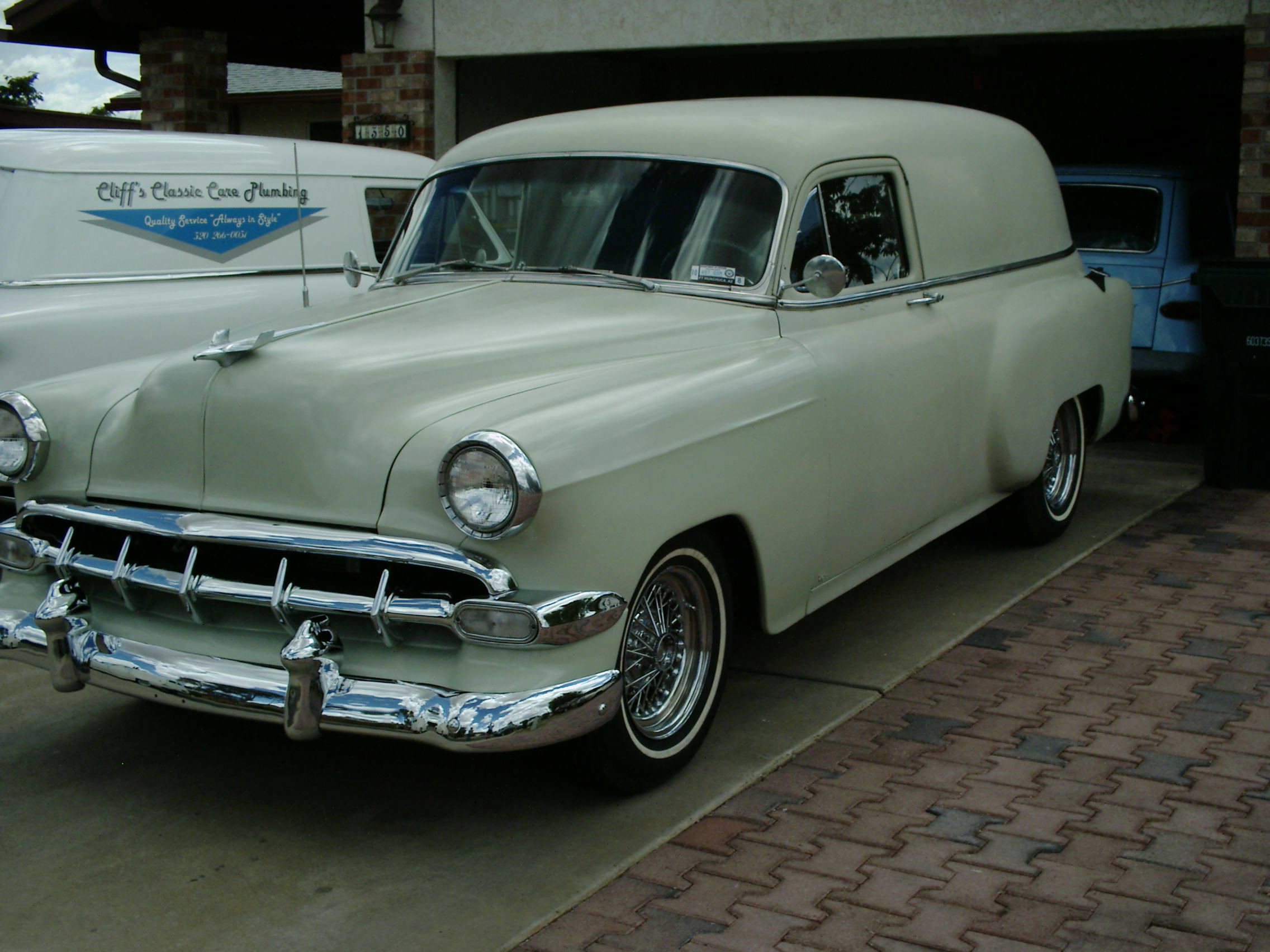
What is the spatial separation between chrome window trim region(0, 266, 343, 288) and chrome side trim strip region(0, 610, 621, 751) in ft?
11.3

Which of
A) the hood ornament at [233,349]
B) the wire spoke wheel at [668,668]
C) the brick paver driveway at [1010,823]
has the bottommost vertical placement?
the brick paver driveway at [1010,823]

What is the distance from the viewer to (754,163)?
438 centimetres

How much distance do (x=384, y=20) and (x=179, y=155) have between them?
12.3 feet

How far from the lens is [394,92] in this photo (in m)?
10.3

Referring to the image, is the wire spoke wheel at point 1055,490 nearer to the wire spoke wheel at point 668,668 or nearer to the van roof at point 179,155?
the wire spoke wheel at point 668,668

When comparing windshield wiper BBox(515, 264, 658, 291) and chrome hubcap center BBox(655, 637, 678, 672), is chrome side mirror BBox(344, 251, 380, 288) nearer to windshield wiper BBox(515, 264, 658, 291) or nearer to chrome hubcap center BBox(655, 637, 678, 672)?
windshield wiper BBox(515, 264, 658, 291)

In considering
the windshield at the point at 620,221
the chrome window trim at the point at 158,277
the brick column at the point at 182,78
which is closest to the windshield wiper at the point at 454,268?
the windshield at the point at 620,221

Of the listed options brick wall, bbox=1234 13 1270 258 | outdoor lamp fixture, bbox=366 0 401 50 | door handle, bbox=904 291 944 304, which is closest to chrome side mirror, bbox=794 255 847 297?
door handle, bbox=904 291 944 304

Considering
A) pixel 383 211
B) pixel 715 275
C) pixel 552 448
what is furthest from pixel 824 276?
pixel 383 211

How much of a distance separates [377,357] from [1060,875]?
2141 millimetres

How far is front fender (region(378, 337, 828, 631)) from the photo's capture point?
123 inches

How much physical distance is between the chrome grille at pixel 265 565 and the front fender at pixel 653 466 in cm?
9

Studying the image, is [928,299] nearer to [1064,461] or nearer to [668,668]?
[1064,461]

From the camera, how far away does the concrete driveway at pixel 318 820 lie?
303 centimetres
